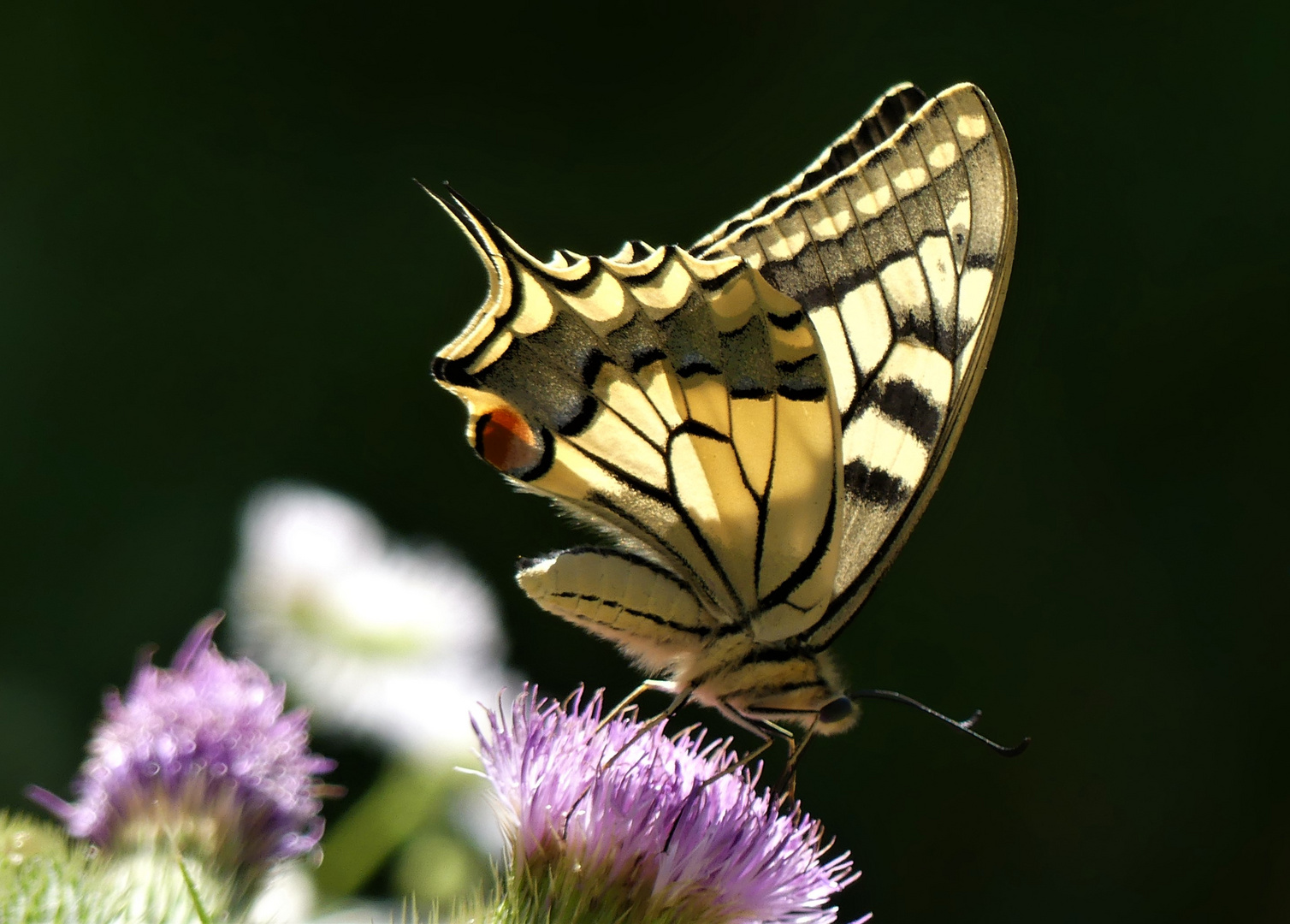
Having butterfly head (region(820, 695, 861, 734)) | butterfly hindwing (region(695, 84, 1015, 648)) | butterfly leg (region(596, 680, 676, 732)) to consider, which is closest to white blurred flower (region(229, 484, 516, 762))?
butterfly leg (region(596, 680, 676, 732))

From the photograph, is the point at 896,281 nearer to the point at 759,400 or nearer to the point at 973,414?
the point at 759,400

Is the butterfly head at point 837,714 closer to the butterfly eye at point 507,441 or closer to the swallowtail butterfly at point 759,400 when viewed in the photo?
the swallowtail butterfly at point 759,400

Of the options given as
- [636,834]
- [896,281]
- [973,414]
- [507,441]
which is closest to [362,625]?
[507,441]

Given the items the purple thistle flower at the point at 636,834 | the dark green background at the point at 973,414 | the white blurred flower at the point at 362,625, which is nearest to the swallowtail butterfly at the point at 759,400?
the purple thistle flower at the point at 636,834

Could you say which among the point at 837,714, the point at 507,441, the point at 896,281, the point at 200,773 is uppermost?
the point at 896,281

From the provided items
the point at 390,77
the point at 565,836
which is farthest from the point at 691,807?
the point at 390,77

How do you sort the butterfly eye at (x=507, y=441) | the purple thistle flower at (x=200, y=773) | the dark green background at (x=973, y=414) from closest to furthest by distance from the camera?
the purple thistle flower at (x=200, y=773) < the butterfly eye at (x=507, y=441) < the dark green background at (x=973, y=414)
